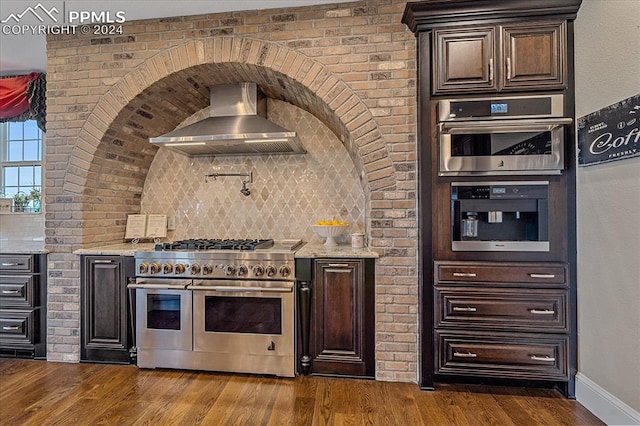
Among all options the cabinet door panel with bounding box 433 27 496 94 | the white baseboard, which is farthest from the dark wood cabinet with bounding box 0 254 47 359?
the white baseboard

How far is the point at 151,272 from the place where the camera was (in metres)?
2.87

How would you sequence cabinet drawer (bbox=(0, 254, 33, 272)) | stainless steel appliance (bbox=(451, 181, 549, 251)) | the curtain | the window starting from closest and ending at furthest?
stainless steel appliance (bbox=(451, 181, 549, 251)), cabinet drawer (bbox=(0, 254, 33, 272)), the curtain, the window

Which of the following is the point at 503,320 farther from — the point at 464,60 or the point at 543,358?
the point at 464,60

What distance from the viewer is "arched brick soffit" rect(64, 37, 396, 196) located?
270 centimetres

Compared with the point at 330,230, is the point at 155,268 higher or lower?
lower

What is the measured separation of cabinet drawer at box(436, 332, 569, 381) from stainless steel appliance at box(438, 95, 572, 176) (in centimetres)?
115

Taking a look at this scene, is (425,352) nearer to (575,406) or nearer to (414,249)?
(414,249)

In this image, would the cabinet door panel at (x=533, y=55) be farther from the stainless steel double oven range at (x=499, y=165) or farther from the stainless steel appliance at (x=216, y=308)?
the stainless steel appliance at (x=216, y=308)

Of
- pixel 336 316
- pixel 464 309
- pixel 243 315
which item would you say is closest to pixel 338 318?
pixel 336 316

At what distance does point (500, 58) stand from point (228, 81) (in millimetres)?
2211

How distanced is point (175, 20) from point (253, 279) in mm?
2204

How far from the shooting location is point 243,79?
3.18 meters

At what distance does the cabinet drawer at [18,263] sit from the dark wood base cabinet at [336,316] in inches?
91.8

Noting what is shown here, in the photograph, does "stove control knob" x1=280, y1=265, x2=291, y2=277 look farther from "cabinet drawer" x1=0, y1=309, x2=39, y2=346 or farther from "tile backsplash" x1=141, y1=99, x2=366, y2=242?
"cabinet drawer" x1=0, y1=309, x2=39, y2=346
